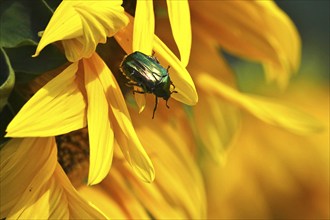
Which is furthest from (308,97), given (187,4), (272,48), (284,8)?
(187,4)

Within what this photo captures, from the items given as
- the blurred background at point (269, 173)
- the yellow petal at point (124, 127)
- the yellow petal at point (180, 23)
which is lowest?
the blurred background at point (269, 173)

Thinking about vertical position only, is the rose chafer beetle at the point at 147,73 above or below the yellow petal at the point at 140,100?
above

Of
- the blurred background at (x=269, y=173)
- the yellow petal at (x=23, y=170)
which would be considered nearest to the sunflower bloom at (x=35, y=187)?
the yellow petal at (x=23, y=170)

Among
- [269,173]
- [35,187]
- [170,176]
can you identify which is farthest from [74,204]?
[269,173]

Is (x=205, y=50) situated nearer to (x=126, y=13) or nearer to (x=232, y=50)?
(x=232, y=50)

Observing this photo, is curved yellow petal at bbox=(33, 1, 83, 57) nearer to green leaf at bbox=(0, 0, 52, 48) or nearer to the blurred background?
green leaf at bbox=(0, 0, 52, 48)

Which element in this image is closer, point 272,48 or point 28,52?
point 28,52

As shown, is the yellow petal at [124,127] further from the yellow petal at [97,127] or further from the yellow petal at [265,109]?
the yellow petal at [265,109]
